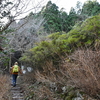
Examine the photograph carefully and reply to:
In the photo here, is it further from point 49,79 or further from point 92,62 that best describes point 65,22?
point 92,62

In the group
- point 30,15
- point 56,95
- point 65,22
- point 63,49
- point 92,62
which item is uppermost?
point 65,22

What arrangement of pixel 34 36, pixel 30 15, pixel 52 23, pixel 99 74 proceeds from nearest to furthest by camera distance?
1. pixel 99 74
2. pixel 30 15
3. pixel 34 36
4. pixel 52 23

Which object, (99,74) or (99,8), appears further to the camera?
(99,8)

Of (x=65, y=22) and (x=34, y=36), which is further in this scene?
(x=65, y=22)

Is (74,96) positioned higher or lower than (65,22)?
lower

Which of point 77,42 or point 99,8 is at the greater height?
point 99,8

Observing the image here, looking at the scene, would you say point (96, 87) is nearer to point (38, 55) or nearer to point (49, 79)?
point (49, 79)

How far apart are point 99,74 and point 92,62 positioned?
368 mm

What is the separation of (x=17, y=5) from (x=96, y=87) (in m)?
3.70

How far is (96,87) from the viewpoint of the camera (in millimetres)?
3086

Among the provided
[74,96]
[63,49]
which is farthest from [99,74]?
[63,49]

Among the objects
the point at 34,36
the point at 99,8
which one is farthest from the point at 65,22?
the point at 34,36

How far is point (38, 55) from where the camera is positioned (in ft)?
26.0

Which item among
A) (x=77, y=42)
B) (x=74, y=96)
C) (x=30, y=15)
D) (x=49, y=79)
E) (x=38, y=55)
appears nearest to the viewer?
(x=74, y=96)
